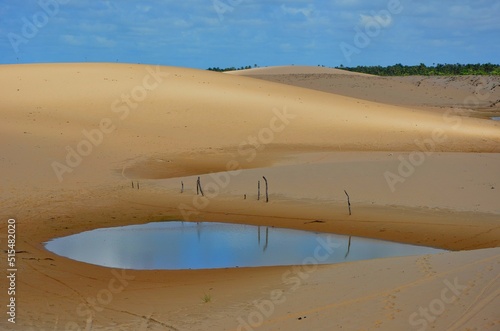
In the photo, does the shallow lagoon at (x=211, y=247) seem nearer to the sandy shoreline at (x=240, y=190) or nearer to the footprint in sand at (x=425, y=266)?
the sandy shoreline at (x=240, y=190)

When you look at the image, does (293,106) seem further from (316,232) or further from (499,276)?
(499,276)

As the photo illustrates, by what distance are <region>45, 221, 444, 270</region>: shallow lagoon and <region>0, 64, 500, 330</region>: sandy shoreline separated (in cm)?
60

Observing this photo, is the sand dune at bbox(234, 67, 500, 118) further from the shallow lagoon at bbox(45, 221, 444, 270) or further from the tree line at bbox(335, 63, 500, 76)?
the shallow lagoon at bbox(45, 221, 444, 270)

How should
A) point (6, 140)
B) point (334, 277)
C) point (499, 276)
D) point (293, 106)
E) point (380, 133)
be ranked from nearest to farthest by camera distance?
point (499, 276) → point (334, 277) → point (6, 140) → point (380, 133) → point (293, 106)

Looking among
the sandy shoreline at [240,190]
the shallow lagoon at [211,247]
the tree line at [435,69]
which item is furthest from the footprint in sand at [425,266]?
the tree line at [435,69]

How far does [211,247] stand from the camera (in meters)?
14.6

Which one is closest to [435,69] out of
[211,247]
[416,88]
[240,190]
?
[416,88]

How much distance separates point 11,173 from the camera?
69.5 feet

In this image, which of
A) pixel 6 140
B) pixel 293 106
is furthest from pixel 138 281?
pixel 293 106

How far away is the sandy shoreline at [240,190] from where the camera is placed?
940 centimetres

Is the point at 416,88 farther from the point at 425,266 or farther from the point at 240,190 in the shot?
the point at 425,266

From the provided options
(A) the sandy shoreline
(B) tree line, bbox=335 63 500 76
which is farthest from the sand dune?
(A) the sandy shoreline

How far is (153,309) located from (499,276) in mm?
4785

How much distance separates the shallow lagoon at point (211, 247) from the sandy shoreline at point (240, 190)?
1.98 ft
